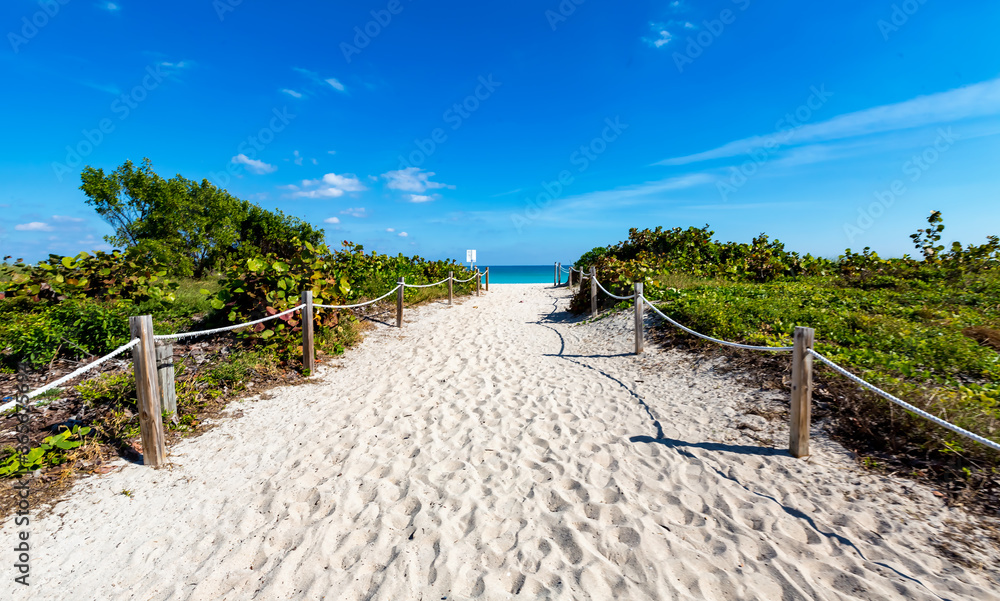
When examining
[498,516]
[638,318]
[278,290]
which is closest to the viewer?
[498,516]

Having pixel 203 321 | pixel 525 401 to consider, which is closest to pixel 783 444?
pixel 525 401

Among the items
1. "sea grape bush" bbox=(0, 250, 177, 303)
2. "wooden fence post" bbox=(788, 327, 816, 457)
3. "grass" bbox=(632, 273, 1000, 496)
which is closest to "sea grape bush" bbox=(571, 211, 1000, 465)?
"grass" bbox=(632, 273, 1000, 496)

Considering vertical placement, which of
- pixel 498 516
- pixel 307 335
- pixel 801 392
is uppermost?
pixel 307 335

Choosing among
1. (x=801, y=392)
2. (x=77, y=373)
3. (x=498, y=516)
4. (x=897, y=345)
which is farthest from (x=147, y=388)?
(x=897, y=345)

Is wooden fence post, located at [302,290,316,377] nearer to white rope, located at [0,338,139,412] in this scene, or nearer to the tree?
white rope, located at [0,338,139,412]

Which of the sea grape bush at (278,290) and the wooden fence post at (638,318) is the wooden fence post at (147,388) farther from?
the wooden fence post at (638,318)

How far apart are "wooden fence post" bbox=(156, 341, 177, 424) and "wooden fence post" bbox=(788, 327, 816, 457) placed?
5625 millimetres

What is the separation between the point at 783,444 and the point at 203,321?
8.39m

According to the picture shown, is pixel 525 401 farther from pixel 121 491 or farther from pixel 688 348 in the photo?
pixel 121 491

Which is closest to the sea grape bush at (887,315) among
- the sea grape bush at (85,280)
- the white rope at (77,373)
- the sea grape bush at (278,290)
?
the white rope at (77,373)

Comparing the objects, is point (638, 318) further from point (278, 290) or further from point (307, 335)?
point (278, 290)

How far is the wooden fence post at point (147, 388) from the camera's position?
3271 millimetres

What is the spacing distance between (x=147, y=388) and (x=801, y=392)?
17.6 ft

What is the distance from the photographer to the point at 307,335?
6.15 m
